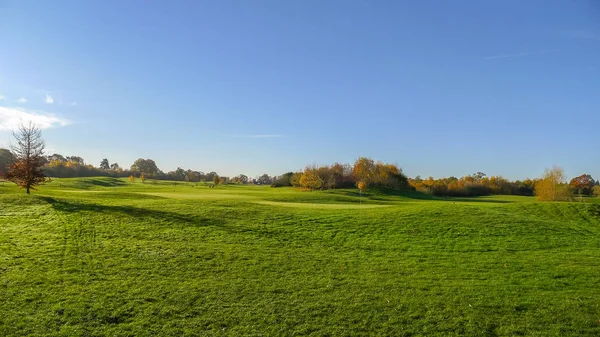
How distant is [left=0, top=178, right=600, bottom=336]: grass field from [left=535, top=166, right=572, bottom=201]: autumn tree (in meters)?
40.1

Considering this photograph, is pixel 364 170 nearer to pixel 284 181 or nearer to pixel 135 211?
pixel 284 181

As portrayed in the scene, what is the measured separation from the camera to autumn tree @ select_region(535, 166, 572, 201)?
58.5 meters

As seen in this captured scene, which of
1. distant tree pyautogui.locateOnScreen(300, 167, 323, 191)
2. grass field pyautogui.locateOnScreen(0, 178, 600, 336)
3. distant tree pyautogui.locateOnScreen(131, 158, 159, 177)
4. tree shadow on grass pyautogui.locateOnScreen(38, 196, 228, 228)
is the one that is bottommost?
grass field pyautogui.locateOnScreen(0, 178, 600, 336)

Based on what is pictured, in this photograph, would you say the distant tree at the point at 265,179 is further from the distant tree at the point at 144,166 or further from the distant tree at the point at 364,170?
the distant tree at the point at 364,170

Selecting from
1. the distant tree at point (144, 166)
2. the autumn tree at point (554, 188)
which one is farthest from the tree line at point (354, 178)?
the distant tree at point (144, 166)

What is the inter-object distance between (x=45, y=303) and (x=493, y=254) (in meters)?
16.4

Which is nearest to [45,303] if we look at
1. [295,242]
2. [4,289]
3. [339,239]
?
[4,289]

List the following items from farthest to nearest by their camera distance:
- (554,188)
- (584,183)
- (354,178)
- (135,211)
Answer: (584,183), (354,178), (554,188), (135,211)

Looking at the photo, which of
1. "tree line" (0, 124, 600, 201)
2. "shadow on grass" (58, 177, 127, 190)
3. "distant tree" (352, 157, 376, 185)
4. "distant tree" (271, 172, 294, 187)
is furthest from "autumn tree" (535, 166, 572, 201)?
"shadow on grass" (58, 177, 127, 190)

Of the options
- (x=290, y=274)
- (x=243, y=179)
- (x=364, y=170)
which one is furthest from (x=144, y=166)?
(x=290, y=274)

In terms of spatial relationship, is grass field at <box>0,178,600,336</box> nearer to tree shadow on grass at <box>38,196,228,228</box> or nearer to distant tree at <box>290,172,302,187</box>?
tree shadow on grass at <box>38,196,228,228</box>

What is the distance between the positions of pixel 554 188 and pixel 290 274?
196ft

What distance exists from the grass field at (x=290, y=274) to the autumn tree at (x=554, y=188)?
40078 mm

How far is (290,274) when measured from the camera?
13.5 m
